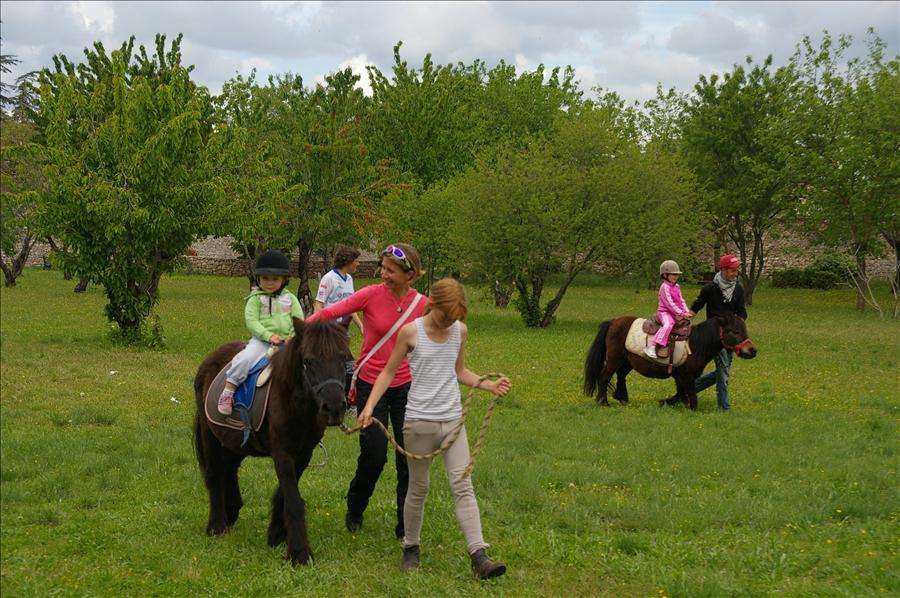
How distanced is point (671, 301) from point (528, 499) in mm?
5328

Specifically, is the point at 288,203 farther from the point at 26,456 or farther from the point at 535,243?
the point at 26,456

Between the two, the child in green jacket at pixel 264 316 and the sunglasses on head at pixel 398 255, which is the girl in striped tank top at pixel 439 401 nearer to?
the sunglasses on head at pixel 398 255

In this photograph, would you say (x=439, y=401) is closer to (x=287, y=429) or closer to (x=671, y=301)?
(x=287, y=429)

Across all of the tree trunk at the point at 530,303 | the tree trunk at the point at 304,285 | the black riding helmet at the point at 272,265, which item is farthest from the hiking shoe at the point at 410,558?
the tree trunk at the point at 304,285

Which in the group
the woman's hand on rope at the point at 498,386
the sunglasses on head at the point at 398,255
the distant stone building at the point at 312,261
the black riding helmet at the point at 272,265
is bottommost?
the distant stone building at the point at 312,261

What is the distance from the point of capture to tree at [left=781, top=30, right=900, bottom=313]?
2980 cm

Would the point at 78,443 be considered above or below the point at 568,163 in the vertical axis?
below

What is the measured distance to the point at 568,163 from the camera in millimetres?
25141

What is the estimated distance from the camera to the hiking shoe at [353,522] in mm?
6449

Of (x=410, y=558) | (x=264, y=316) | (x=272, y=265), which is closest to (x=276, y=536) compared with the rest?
(x=410, y=558)

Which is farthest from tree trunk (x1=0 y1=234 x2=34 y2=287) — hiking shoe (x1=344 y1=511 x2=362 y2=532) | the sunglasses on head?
the sunglasses on head

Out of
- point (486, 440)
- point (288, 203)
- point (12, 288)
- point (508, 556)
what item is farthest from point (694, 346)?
point (12, 288)

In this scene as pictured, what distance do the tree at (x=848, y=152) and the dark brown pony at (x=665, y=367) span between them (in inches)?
815

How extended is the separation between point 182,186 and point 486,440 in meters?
10.3
